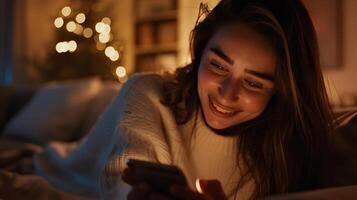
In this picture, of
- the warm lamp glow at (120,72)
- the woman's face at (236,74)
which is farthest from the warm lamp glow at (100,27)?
the woman's face at (236,74)

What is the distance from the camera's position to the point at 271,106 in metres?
1.22

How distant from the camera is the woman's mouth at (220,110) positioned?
1095 millimetres

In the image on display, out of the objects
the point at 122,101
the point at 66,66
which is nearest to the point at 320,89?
the point at 122,101

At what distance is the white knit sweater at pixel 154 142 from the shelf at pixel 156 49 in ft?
9.78

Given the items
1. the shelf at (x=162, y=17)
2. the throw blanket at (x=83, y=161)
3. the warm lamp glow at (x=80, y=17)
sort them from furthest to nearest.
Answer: the shelf at (x=162, y=17) < the warm lamp glow at (x=80, y=17) < the throw blanket at (x=83, y=161)

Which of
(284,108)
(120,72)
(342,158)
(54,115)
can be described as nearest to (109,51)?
(120,72)

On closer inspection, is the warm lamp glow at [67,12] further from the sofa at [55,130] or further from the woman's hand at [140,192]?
the woman's hand at [140,192]

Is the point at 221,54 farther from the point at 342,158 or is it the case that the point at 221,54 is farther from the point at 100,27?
the point at 100,27

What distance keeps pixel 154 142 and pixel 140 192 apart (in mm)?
336

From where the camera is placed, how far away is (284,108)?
3.82 ft

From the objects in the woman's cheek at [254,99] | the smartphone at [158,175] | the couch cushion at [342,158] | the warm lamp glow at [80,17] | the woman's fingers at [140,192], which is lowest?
the couch cushion at [342,158]

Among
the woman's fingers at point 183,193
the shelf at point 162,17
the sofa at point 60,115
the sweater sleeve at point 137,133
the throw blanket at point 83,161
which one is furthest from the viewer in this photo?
the shelf at point 162,17

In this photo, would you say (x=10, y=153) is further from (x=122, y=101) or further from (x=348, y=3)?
(x=348, y=3)

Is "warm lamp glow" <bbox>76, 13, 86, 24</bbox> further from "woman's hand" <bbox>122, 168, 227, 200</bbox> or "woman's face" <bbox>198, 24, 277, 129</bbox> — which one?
"woman's hand" <bbox>122, 168, 227, 200</bbox>
